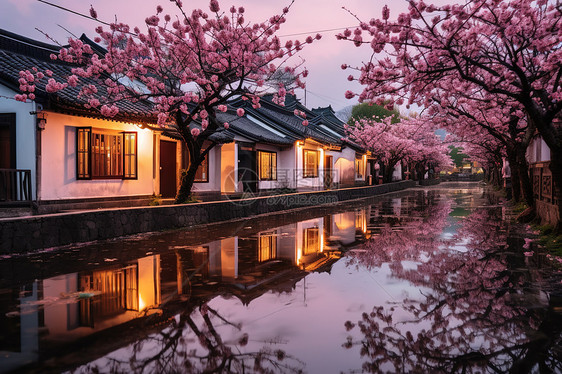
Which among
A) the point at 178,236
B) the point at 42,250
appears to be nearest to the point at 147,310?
the point at 42,250

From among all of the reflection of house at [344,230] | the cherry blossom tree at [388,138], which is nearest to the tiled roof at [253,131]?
the reflection of house at [344,230]

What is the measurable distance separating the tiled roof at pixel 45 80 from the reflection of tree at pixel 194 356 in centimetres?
1149

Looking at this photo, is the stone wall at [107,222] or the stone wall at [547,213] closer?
the stone wall at [107,222]

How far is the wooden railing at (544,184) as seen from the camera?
12727mm

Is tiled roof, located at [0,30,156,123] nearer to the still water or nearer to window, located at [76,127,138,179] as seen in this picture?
window, located at [76,127,138,179]

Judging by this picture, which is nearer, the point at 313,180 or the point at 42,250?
the point at 42,250

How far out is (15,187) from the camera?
13.4 metres

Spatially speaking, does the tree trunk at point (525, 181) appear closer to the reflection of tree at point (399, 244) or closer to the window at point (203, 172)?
the reflection of tree at point (399, 244)

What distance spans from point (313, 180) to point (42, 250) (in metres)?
27.4

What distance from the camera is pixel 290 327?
4.82 metres

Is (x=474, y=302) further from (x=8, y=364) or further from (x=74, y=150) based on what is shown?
(x=74, y=150)

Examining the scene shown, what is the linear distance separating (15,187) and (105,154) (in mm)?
3561

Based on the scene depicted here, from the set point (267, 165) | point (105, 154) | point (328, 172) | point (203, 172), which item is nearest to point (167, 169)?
point (203, 172)

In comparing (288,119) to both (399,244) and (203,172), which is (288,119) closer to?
(203,172)
